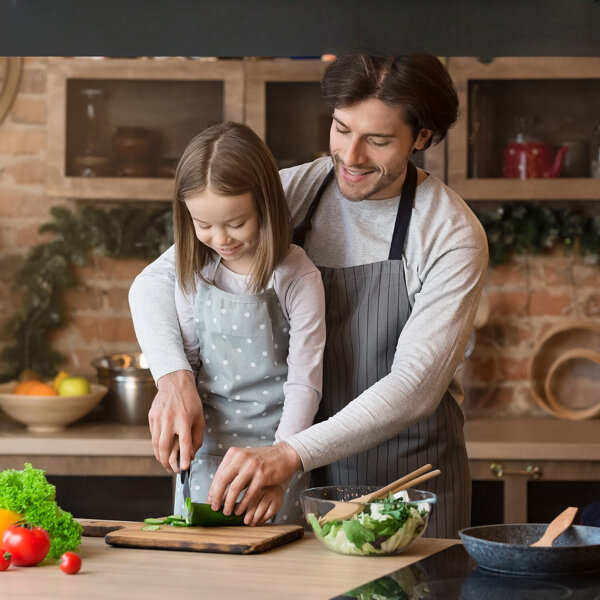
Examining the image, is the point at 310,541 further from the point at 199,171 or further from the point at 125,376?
the point at 125,376

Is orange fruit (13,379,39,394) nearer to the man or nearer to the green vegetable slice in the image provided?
the man

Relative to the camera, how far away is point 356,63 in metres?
1.61

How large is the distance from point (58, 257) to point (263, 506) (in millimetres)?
1979

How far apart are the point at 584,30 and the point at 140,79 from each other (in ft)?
8.61

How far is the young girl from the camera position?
5.39ft

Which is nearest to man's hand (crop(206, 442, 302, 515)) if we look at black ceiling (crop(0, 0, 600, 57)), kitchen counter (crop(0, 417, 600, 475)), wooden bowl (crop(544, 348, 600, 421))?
black ceiling (crop(0, 0, 600, 57))

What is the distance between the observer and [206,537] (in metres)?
1.41

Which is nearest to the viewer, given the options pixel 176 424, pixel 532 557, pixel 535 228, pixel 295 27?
pixel 295 27

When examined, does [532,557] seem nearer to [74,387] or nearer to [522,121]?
[74,387]

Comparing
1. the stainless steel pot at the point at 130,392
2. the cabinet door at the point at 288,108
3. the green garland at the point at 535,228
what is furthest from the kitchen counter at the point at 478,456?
the cabinet door at the point at 288,108

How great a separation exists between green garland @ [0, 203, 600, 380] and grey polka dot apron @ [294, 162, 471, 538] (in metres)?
1.54

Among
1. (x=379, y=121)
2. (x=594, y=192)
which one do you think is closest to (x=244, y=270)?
(x=379, y=121)

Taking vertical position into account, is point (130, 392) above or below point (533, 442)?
above

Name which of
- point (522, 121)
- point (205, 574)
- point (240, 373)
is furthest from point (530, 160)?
point (205, 574)
